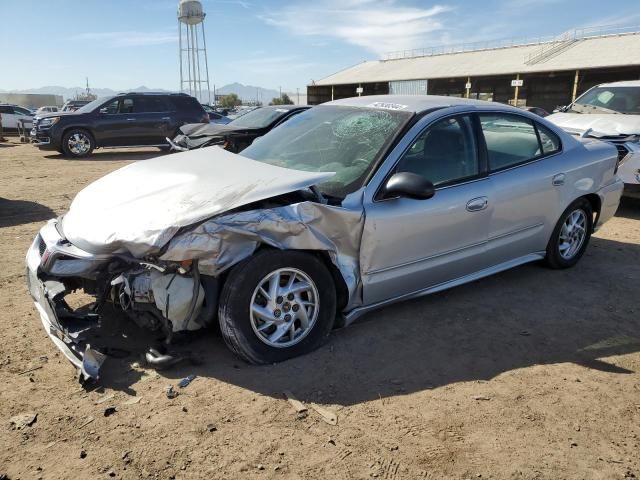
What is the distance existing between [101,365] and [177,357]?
0.44m

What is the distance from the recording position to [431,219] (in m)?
3.61

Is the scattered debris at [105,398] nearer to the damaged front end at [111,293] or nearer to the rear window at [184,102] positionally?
the damaged front end at [111,293]

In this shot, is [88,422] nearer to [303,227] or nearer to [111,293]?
[111,293]

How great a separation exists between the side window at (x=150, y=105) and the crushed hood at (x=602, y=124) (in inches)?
424

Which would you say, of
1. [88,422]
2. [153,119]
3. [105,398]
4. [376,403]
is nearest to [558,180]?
[376,403]

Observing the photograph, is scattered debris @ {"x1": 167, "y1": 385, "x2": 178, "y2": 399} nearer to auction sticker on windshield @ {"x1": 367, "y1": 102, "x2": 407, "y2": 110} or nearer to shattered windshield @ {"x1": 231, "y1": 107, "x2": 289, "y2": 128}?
auction sticker on windshield @ {"x1": 367, "y1": 102, "x2": 407, "y2": 110}

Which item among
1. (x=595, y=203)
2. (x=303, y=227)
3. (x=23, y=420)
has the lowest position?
(x=23, y=420)

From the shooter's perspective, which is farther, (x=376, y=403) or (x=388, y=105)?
(x=388, y=105)

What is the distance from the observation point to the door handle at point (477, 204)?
382cm

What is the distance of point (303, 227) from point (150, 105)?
13072mm

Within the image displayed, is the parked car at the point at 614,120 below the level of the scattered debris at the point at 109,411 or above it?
above

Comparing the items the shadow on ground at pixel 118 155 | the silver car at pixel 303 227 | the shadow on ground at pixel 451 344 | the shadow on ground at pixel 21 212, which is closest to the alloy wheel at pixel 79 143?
the shadow on ground at pixel 118 155

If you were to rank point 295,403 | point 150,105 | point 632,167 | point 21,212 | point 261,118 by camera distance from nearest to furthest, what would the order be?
point 295,403
point 632,167
point 21,212
point 261,118
point 150,105

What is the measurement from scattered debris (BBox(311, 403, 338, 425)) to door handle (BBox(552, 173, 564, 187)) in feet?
9.74
